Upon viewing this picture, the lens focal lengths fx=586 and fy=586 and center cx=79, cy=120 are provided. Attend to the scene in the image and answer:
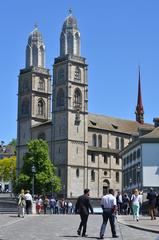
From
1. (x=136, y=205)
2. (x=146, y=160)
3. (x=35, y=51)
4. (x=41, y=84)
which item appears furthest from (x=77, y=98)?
(x=136, y=205)

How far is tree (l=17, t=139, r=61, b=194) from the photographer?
89688mm

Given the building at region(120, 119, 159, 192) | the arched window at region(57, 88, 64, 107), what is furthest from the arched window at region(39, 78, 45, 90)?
the building at region(120, 119, 159, 192)

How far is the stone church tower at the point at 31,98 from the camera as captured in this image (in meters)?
122

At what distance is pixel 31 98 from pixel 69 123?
44.9 ft

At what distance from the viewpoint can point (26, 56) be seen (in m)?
128

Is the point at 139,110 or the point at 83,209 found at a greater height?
the point at 139,110

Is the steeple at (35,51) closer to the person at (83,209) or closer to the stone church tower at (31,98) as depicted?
the stone church tower at (31,98)

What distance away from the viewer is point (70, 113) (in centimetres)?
11256

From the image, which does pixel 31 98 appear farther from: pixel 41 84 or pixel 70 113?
pixel 70 113

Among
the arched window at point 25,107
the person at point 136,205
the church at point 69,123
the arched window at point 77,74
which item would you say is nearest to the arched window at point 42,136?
the church at point 69,123

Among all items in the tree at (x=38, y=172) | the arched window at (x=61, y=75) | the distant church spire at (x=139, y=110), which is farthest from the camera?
the distant church spire at (x=139, y=110)

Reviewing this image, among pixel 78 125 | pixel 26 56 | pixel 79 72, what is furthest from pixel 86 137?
pixel 26 56

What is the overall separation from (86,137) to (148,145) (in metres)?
48.0

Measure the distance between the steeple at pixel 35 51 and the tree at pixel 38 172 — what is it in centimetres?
3708
